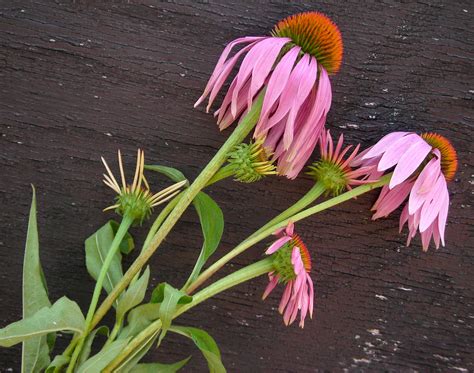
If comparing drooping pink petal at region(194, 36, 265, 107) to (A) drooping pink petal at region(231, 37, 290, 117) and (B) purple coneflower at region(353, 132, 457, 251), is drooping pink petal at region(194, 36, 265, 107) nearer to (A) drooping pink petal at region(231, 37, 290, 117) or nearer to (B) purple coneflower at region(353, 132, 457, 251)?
(A) drooping pink petal at region(231, 37, 290, 117)

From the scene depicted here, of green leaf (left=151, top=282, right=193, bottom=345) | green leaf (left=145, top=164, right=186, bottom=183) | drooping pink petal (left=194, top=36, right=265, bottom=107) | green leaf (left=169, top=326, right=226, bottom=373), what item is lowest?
green leaf (left=169, top=326, right=226, bottom=373)

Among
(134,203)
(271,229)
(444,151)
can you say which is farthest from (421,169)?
(134,203)

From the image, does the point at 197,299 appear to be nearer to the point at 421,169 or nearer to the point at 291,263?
the point at 291,263

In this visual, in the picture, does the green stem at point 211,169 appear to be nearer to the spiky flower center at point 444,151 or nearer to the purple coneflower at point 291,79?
the purple coneflower at point 291,79

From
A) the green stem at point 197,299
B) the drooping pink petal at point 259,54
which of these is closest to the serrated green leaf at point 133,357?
the green stem at point 197,299

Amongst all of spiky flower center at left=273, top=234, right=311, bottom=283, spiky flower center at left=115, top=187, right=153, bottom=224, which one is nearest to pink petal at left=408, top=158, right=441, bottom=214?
spiky flower center at left=273, top=234, right=311, bottom=283

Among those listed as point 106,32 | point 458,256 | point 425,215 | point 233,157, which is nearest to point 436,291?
point 458,256

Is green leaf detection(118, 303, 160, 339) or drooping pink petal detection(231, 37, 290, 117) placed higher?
drooping pink petal detection(231, 37, 290, 117)
